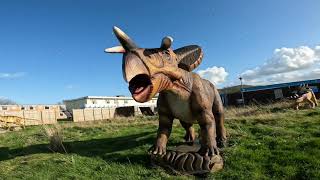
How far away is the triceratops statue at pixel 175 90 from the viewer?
4078 millimetres

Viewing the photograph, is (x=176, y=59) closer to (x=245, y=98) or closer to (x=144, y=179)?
(x=144, y=179)

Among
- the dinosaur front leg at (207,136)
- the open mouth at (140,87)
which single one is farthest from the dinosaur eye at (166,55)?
the dinosaur front leg at (207,136)

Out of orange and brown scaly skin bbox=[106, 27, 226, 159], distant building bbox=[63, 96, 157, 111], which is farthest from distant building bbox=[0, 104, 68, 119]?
orange and brown scaly skin bbox=[106, 27, 226, 159]

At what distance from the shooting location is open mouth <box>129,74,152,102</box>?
402 cm

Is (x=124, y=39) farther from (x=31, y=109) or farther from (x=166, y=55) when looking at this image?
(x=31, y=109)

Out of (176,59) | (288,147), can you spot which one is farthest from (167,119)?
(288,147)

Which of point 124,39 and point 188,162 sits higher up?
point 124,39

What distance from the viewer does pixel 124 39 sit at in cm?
406

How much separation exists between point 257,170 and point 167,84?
1.74 metres

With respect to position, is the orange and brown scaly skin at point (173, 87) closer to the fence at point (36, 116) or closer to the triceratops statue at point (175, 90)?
the triceratops statue at point (175, 90)

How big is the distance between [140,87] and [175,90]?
35.8 inches

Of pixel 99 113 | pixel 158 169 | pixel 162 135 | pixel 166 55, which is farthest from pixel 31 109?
pixel 166 55

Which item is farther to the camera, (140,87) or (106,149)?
(106,149)

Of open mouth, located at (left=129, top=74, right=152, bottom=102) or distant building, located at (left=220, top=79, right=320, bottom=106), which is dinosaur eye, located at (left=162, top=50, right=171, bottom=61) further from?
distant building, located at (left=220, top=79, right=320, bottom=106)
